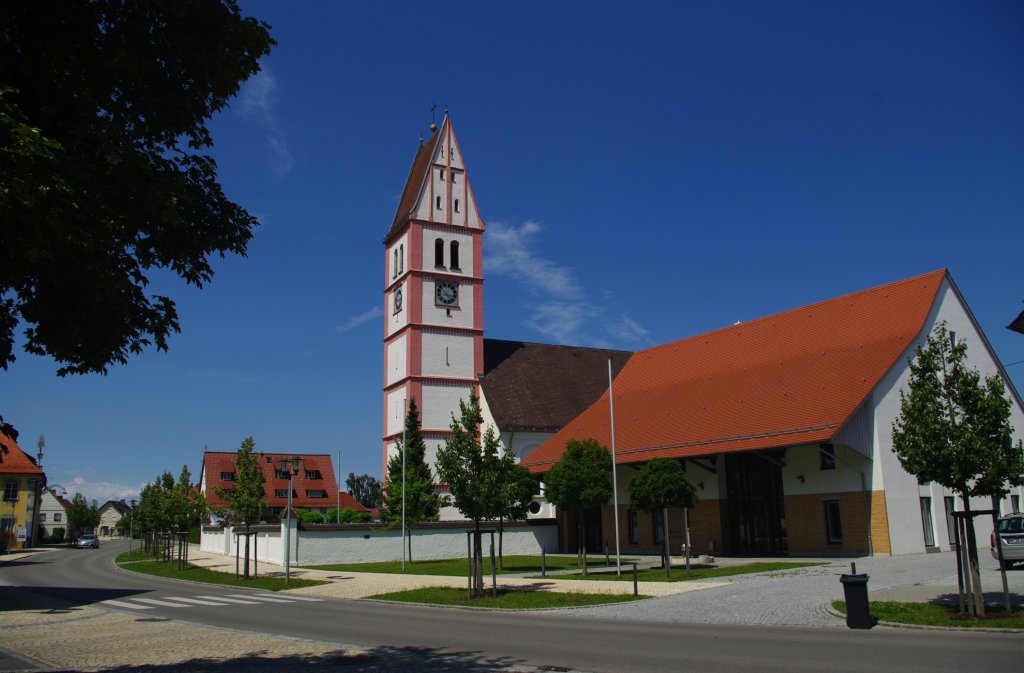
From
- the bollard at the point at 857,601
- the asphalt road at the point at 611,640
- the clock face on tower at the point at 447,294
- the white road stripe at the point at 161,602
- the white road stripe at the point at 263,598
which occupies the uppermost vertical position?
the clock face on tower at the point at 447,294

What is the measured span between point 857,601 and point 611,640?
4283 mm

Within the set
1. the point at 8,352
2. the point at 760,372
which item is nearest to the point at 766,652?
the point at 8,352

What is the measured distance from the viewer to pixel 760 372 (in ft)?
127


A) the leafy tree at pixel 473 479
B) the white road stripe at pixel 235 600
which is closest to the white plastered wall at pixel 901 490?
the leafy tree at pixel 473 479

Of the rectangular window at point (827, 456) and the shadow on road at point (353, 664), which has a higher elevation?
the rectangular window at point (827, 456)

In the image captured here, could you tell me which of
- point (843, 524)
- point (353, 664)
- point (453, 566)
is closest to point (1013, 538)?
point (843, 524)

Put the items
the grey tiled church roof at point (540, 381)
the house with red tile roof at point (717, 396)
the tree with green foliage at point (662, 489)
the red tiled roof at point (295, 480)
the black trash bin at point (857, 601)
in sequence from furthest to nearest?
the red tiled roof at point (295, 480), the grey tiled church roof at point (540, 381), the house with red tile roof at point (717, 396), the tree with green foliage at point (662, 489), the black trash bin at point (857, 601)

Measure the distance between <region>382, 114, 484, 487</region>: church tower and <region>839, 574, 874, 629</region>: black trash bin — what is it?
128 feet

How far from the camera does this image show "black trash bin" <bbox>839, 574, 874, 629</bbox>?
47.1ft

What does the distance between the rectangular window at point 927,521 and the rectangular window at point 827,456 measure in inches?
Result: 140

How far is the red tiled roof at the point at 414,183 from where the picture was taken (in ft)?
189

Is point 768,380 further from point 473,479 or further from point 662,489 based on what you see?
point 473,479

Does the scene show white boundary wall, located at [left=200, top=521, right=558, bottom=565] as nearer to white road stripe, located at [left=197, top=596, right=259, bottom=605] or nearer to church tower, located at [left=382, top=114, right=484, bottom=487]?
church tower, located at [left=382, top=114, right=484, bottom=487]

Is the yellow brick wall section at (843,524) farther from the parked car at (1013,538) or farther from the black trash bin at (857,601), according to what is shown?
the black trash bin at (857,601)
